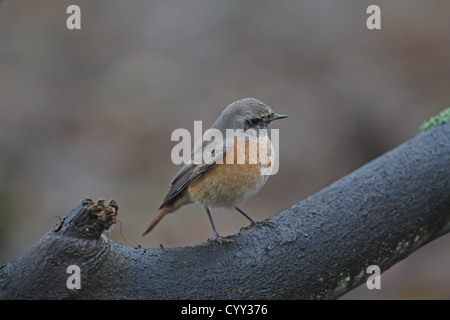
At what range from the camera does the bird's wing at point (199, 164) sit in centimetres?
334

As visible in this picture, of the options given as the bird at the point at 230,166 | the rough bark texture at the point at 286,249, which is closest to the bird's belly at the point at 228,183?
the bird at the point at 230,166

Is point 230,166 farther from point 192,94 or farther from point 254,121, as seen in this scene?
point 192,94

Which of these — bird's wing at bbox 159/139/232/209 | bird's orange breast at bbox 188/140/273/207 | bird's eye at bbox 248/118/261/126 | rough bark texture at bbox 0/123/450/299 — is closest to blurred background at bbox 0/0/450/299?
bird's wing at bbox 159/139/232/209

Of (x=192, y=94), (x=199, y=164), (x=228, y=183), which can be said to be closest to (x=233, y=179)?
(x=228, y=183)

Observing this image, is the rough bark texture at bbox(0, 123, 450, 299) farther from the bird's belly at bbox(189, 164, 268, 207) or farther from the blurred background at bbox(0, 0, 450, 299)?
the blurred background at bbox(0, 0, 450, 299)

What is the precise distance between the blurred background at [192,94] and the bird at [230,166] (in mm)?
2570

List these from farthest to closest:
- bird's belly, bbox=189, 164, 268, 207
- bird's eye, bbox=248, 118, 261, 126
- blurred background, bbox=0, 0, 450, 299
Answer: blurred background, bbox=0, 0, 450, 299 < bird's eye, bbox=248, 118, 261, 126 < bird's belly, bbox=189, 164, 268, 207

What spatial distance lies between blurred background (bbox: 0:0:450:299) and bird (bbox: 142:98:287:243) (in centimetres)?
257

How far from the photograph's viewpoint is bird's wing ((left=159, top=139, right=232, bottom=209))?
11.0 feet

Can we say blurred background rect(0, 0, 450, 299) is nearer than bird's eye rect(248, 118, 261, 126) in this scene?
No

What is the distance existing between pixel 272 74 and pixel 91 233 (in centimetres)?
579

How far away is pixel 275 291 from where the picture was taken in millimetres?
2832

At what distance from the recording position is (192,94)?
765 cm
